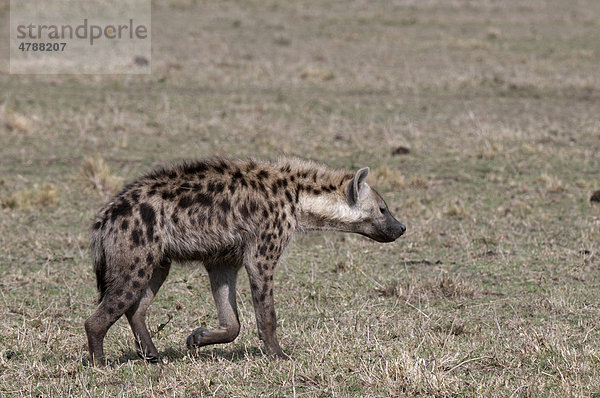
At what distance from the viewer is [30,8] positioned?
30094mm

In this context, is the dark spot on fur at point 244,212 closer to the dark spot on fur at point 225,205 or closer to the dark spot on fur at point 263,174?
the dark spot on fur at point 225,205

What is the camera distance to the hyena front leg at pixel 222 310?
6.04 metres

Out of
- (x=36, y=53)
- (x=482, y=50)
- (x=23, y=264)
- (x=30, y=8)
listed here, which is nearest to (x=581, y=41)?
(x=482, y=50)

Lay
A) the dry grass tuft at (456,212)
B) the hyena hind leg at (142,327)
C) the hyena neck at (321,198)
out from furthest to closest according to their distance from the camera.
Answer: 1. the dry grass tuft at (456,212)
2. the hyena neck at (321,198)
3. the hyena hind leg at (142,327)

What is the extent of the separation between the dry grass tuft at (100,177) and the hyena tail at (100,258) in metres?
5.93

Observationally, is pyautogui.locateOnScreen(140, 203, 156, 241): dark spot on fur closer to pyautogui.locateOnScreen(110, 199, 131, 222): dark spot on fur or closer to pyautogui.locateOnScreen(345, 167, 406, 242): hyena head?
pyautogui.locateOnScreen(110, 199, 131, 222): dark spot on fur

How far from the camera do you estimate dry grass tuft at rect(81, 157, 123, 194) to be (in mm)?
11723

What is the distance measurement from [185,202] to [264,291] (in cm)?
79

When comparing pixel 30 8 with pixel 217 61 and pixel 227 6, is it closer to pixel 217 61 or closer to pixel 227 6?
pixel 227 6

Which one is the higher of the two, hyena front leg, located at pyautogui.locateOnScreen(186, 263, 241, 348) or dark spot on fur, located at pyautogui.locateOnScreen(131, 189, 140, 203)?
dark spot on fur, located at pyautogui.locateOnScreen(131, 189, 140, 203)

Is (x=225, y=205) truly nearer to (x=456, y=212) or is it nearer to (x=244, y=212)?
(x=244, y=212)

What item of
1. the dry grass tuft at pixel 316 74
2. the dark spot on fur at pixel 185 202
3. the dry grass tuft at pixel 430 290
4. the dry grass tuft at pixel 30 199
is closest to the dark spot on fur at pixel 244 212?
the dark spot on fur at pixel 185 202

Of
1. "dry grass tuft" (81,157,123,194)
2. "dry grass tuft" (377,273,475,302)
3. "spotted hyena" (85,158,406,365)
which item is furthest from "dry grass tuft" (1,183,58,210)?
"spotted hyena" (85,158,406,365)

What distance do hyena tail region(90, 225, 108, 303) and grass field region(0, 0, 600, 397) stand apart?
0.53 m
